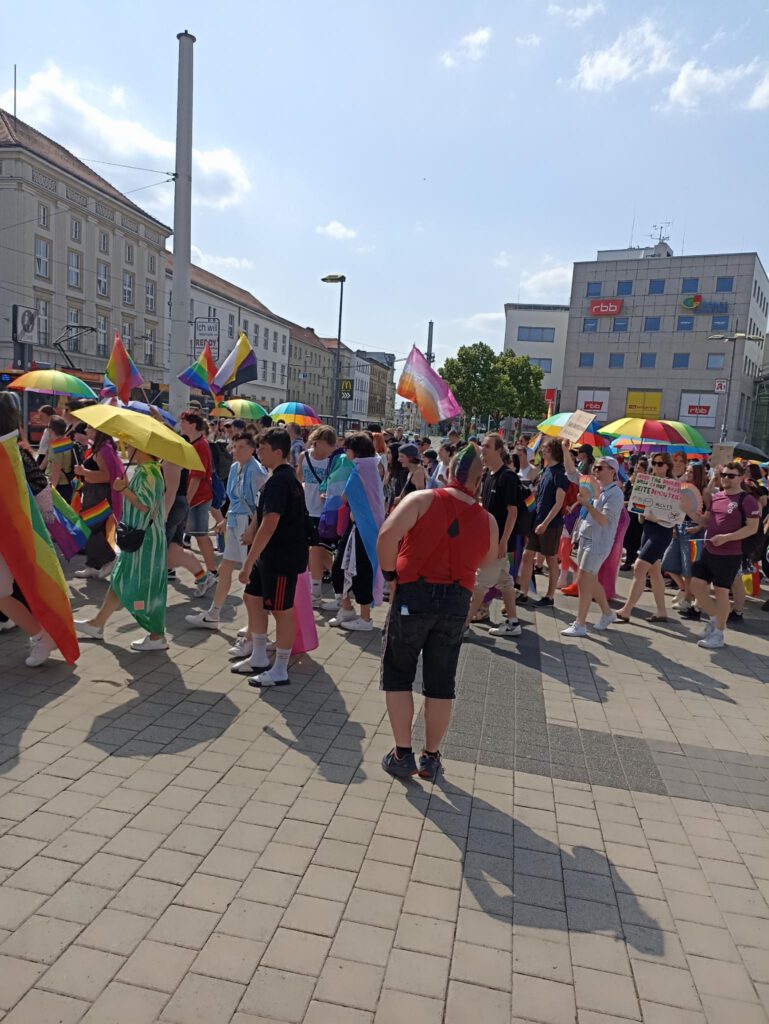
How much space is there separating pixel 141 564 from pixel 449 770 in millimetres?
2789

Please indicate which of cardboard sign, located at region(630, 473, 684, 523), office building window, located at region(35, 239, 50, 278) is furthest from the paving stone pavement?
office building window, located at region(35, 239, 50, 278)

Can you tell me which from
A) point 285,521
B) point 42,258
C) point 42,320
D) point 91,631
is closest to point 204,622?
point 91,631

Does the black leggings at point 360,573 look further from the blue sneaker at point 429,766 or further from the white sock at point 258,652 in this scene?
the blue sneaker at point 429,766

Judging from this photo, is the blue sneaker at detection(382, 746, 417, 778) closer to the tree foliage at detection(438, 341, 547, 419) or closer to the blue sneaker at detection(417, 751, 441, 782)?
the blue sneaker at detection(417, 751, 441, 782)

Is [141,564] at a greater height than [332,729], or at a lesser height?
greater

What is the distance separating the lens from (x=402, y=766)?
385 cm

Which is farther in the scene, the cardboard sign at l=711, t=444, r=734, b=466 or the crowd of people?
the cardboard sign at l=711, t=444, r=734, b=466

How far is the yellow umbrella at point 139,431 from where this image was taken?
183 inches

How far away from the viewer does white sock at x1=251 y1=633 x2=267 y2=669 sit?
5273 mm

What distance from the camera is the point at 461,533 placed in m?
3.62

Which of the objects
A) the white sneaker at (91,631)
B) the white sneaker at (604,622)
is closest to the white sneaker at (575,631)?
the white sneaker at (604,622)

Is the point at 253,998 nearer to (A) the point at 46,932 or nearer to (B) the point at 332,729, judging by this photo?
(A) the point at 46,932

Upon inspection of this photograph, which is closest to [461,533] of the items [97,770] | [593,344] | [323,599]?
[97,770]

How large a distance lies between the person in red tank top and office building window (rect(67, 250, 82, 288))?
44675 millimetres
